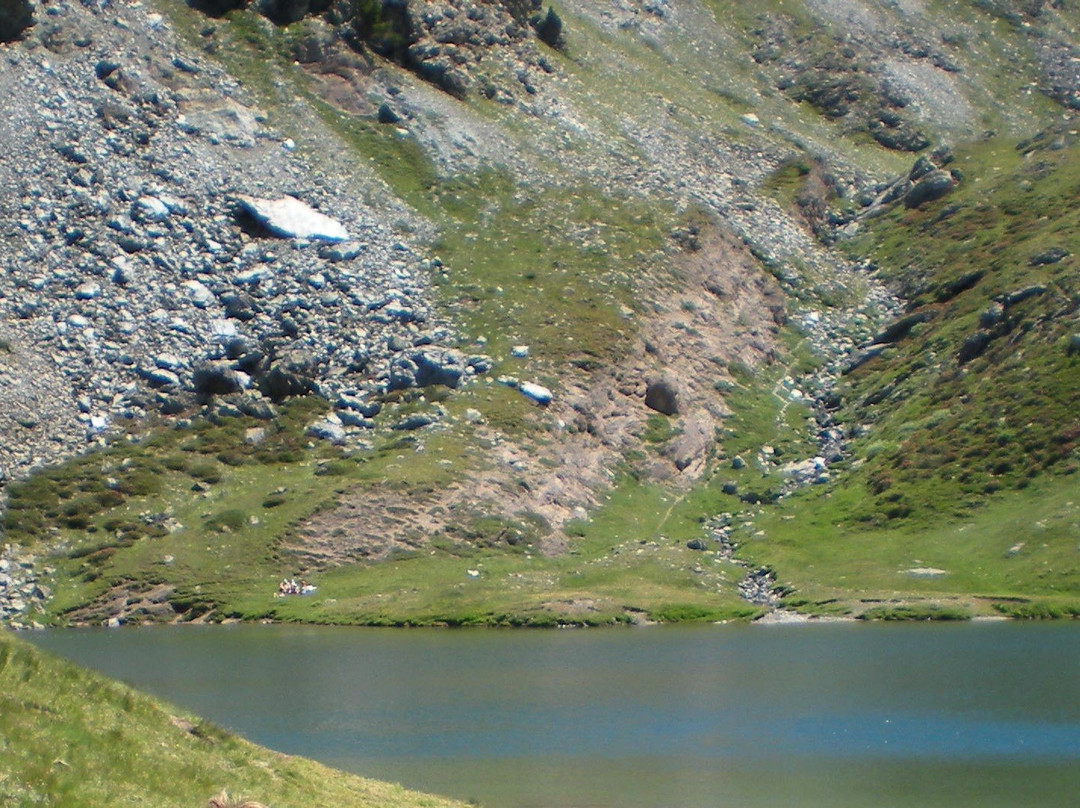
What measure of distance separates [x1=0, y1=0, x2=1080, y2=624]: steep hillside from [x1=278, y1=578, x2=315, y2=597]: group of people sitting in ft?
3.13

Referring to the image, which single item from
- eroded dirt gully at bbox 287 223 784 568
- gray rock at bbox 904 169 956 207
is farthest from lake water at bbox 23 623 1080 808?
gray rock at bbox 904 169 956 207

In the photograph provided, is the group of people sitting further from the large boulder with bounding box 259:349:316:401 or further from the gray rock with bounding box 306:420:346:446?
the large boulder with bounding box 259:349:316:401

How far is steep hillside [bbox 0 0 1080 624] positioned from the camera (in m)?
90.4

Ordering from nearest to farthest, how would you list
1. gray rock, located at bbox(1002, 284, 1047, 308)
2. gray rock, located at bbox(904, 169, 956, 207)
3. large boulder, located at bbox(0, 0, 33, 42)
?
gray rock, located at bbox(1002, 284, 1047, 308) < large boulder, located at bbox(0, 0, 33, 42) < gray rock, located at bbox(904, 169, 956, 207)

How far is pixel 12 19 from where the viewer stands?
435ft

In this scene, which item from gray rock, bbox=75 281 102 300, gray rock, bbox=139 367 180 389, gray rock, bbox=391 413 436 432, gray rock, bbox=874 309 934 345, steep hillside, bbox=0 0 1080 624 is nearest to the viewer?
steep hillside, bbox=0 0 1080 624

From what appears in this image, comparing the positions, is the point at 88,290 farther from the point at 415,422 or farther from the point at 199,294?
the point at 415,422

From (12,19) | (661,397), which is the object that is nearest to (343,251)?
(661,397)

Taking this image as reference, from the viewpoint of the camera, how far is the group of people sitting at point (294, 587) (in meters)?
87.8

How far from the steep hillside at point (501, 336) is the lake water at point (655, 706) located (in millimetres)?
9198

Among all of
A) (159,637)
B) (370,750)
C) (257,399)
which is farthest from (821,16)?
(370,750)

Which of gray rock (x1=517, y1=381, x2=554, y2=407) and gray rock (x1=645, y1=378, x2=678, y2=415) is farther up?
gray rock (x1=645, y1=378, x2=678, y2=415)

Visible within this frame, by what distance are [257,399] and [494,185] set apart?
4048 cm

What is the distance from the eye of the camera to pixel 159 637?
77938mm
